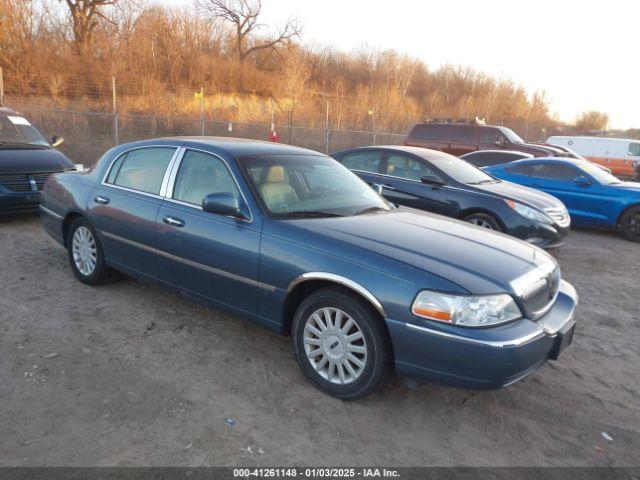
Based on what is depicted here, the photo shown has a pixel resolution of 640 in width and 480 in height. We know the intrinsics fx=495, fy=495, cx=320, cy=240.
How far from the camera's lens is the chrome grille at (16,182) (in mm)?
7043

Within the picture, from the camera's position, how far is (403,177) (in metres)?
7.74

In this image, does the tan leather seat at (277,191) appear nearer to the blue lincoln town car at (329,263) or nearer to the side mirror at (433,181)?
the blue lincoln town car at (329,263)

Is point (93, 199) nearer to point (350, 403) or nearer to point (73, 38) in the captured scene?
point (350, 403)

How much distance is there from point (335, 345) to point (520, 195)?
5.24 metres

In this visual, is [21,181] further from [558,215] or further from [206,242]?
[558,215]

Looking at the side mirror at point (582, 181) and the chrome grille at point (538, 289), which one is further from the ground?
the side mirror at point (582, 181)

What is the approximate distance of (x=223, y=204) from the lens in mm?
3516

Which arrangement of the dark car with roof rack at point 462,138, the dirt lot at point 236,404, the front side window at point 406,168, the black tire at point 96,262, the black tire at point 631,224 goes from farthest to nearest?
the dark car with roof rack at point 462,138, the black tire at point 631,224, the front side window at point 406,168, the black tire at point 96,262, the dirt lot at point 236,404

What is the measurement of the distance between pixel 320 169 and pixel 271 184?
70 cm

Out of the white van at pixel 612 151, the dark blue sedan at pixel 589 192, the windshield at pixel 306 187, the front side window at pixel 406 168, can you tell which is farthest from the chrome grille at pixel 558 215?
the white van at pixel 612 151

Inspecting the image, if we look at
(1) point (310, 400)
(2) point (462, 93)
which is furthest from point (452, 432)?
(2) point (462, 93)

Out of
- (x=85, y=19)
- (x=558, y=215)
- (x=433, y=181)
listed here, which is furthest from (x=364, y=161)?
(x=85, y=19)

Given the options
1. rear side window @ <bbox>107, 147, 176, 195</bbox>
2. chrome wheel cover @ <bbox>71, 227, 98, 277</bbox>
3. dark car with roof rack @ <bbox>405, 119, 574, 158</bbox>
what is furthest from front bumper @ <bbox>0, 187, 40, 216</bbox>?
dark car with roof rack @ <bbox>405, 119, 574, 158</bbox>

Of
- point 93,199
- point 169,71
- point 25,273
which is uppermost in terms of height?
point 169,71
